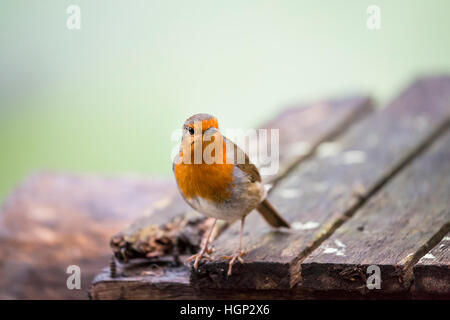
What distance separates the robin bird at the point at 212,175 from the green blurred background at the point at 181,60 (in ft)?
17.0

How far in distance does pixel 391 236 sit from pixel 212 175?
71 centimetres

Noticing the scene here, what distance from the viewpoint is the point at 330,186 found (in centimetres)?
372

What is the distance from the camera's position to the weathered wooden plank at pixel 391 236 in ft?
8.50

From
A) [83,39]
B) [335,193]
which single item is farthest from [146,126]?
[335,193]

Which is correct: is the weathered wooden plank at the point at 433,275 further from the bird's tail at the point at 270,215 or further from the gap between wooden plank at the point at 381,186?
the bird's tail at the point at 270,215

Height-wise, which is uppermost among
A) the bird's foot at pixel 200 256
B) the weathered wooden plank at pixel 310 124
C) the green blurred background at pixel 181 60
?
the green blurred background at pixel 181 60

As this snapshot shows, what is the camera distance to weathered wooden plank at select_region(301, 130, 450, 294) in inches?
102

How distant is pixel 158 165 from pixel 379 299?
517cm

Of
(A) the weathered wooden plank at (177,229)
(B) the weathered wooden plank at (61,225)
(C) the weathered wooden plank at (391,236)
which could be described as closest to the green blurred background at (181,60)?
(A) the weathered wooden plank at (177,229)

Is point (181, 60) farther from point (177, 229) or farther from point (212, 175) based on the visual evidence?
A: point (212, 175)

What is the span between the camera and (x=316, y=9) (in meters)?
9.48

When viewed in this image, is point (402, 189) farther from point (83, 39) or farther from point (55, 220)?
point (83, 39)
